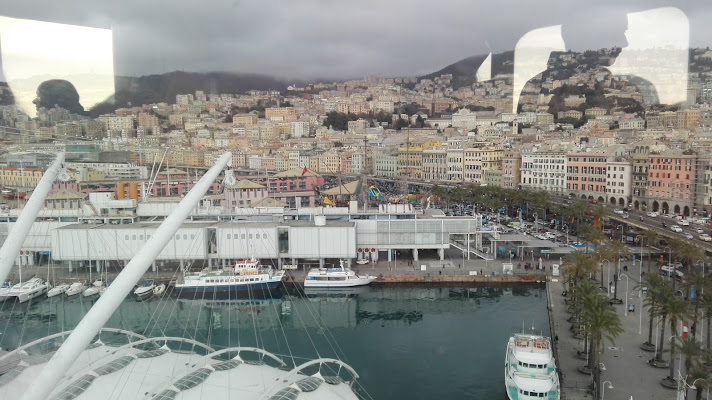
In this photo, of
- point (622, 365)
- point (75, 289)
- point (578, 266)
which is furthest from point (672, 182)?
point (75, 289)

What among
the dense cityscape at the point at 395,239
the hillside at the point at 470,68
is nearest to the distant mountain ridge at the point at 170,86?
the dense cityscape at the point at 395,239

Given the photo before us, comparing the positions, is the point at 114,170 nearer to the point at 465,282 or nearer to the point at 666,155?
the point at 465,282

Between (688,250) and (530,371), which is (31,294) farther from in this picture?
(688,250)

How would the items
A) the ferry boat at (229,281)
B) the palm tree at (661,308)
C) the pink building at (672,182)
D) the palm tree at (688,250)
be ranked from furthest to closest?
the pink building at (672,182) < the ferry boat at (229,281) < the palm tree at (688,250) < the palm tree at (661,308)

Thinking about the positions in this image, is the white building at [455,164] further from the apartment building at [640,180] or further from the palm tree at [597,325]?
the palm tree at [597,325]

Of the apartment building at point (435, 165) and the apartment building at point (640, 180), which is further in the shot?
the apartment building at point (435, 165)

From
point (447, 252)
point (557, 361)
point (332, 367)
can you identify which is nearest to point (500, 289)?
point (447, 252)
